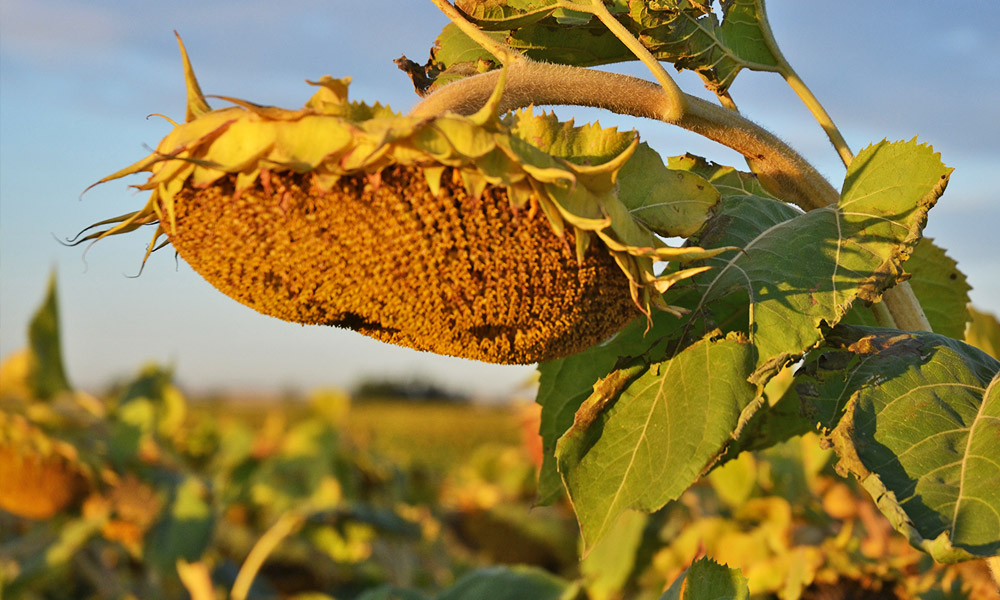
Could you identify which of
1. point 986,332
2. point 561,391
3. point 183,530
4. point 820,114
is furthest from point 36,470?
point 820,114

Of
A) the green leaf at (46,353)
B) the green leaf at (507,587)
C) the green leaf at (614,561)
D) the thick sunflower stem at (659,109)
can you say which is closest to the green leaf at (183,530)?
the green leaf at (46,353)

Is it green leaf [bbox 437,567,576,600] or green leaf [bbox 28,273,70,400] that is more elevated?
green leaf [bbox 28,273,70,400]

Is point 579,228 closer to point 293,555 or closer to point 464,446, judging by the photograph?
point 293,555

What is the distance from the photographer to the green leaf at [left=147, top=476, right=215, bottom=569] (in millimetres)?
3848

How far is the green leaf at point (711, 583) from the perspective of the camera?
1227mm

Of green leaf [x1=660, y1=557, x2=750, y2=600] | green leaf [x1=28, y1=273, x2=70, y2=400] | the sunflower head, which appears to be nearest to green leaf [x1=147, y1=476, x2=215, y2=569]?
the sunflower head

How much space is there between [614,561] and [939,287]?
4.57ft

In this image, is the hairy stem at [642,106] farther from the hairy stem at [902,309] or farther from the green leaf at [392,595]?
the green leaf at [392,595]

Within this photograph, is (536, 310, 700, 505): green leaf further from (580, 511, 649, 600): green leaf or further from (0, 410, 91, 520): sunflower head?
(0, 410, 91, 520): sunflower head

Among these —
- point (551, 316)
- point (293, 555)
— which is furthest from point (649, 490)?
point (293, 555)

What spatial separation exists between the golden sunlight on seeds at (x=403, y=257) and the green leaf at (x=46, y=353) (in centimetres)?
425

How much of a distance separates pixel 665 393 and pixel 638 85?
0.37 metres

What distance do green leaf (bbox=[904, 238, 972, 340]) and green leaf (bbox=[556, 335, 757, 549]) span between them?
64cm

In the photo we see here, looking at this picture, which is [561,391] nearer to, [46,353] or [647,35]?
[647,35]
